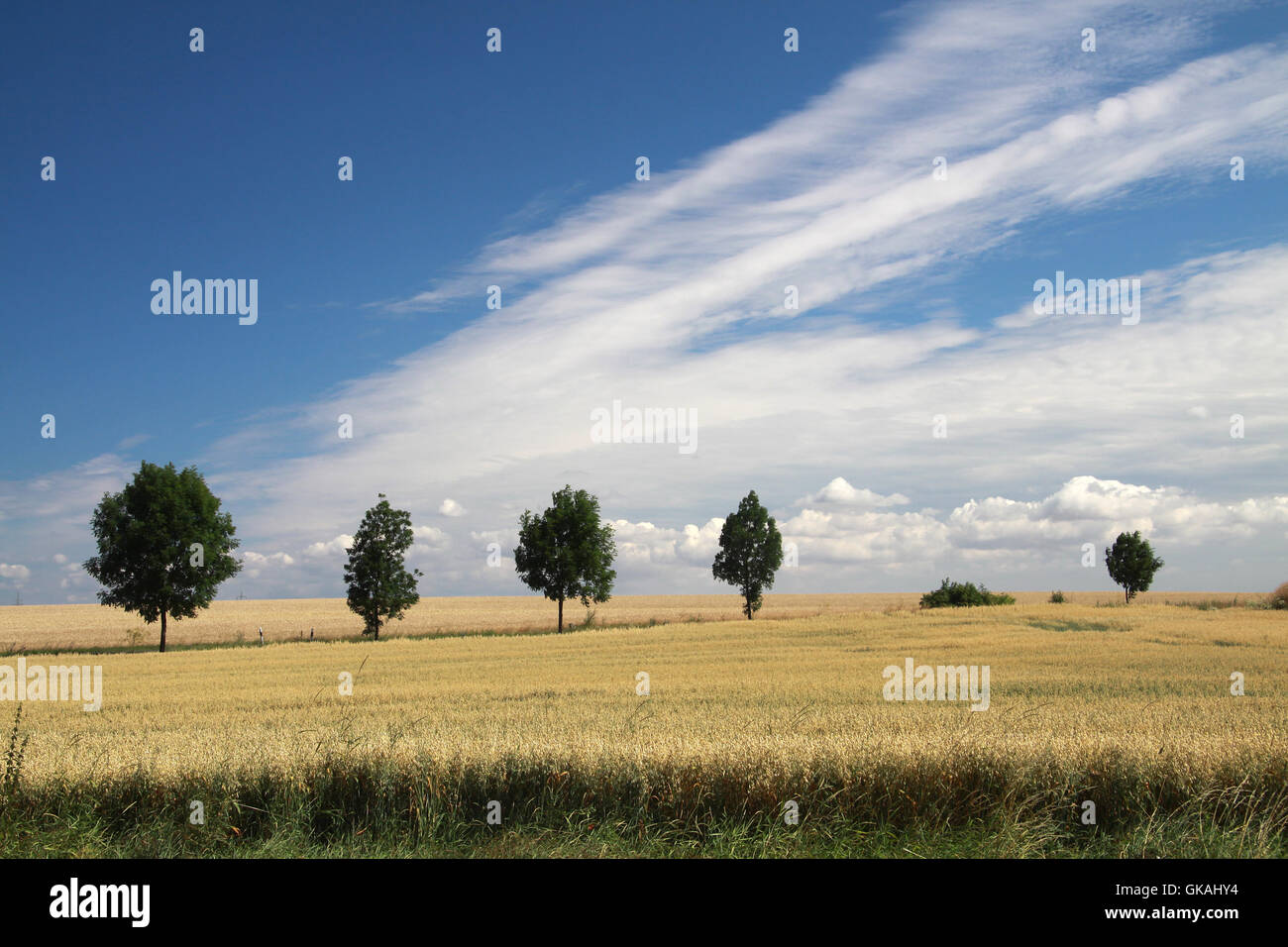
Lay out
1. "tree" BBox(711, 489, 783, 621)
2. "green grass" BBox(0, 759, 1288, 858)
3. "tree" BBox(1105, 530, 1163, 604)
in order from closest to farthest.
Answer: "green grass" BBox(0, 759, 1288, 858) < "tree" BBox(711, 489, 783, 621) < "tree" BBox(1105, 530, 1163, 604)

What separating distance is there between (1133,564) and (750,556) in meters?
45.8

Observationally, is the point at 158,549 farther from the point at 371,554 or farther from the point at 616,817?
the point at 616,817

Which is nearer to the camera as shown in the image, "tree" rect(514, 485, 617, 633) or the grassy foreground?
the grassy foreground

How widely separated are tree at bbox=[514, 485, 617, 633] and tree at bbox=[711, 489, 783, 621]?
1231 cm

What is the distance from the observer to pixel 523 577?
67.0 m

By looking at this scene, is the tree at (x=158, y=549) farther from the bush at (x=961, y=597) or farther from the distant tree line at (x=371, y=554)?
the bush at (x=961, y=597)

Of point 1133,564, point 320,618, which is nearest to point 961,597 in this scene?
point 1133,564

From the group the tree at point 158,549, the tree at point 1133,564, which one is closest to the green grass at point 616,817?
the tree at point 158,549

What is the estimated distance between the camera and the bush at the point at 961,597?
59544 mm

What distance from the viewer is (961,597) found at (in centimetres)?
5975

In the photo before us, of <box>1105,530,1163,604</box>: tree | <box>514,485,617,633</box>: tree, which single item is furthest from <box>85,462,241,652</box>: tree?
<box>1105,530,1163,604</box>: tree

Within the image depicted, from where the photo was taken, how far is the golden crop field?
64750 millimetres

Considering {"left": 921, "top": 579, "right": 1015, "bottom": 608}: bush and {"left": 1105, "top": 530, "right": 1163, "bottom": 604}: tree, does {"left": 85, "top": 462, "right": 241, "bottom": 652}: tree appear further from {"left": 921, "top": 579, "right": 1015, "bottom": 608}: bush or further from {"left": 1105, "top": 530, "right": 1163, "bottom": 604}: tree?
{"left": 1105, "top": 530, "right": 1163, "bottom": 604}: tree
